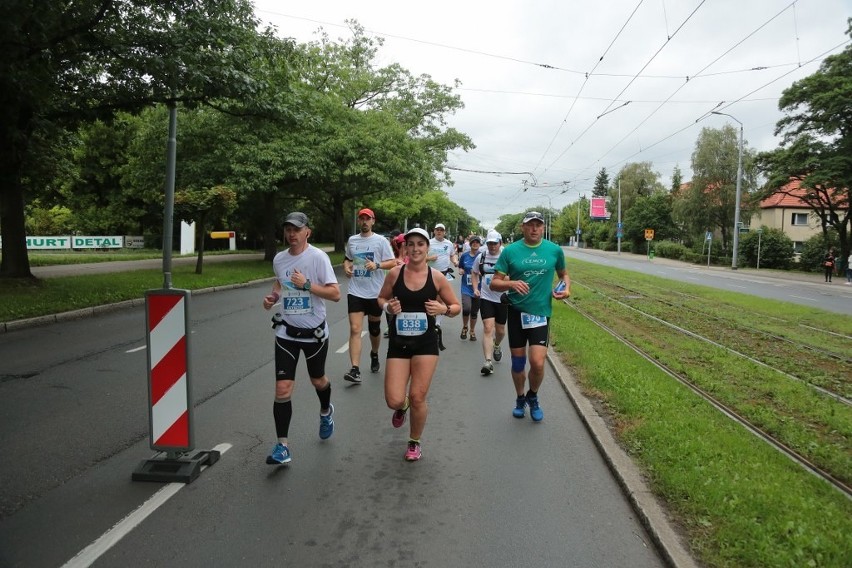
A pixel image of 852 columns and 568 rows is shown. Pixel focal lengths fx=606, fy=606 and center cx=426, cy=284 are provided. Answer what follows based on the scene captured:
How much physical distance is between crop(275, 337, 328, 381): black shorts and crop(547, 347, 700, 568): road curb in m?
2.32

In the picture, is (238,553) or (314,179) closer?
(238,553)

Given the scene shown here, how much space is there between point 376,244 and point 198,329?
5.38 meters

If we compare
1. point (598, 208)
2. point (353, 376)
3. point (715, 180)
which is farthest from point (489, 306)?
point (598, 208)

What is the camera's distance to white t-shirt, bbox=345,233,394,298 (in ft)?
23.3

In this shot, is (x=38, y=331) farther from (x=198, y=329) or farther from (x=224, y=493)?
(x=224, y=493)

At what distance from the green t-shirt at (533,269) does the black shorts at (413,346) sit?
1337mm

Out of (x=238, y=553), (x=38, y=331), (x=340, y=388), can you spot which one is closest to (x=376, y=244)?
(x=340, y=388)

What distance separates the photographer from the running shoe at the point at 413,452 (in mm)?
Result: 4574

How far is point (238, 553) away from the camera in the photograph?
3164 millimetres

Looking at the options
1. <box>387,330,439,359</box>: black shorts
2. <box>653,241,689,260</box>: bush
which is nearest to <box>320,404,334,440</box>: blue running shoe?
<box>387,330,439,359</box>: black shorts

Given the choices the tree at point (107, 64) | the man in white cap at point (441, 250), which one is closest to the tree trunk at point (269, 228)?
the tree at point (107, 64)

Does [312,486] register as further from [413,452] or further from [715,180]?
[715,180]

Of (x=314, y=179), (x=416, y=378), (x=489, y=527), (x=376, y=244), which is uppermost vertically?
(x=314, y=179)

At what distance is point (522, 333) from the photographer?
5.55 meters
